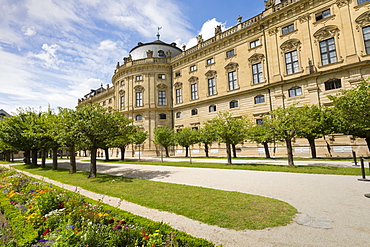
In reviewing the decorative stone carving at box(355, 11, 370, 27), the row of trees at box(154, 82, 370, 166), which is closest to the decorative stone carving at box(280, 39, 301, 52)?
the decorative stone carving at box(355, 11, 370, 27)

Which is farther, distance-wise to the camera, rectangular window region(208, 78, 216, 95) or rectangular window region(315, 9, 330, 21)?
rectangular window region(208, 78, 216, 95)

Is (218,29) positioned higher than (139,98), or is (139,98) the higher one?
(218,29)

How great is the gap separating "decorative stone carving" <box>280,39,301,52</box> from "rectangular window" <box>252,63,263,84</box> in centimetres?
438

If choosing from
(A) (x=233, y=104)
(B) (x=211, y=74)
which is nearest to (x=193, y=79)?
(B) (x=211, y=74)

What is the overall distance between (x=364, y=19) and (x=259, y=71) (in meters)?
14.1

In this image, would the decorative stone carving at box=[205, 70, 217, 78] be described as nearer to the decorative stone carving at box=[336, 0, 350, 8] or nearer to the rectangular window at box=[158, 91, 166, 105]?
the rectangular window at box=[158, 91, 166, 105]

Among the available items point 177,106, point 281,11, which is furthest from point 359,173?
point 177,106

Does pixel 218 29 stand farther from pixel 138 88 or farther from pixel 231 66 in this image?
pixel 138 88

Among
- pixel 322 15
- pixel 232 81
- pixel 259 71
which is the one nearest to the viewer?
pixel 322 15

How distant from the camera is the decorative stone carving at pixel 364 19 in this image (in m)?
23.9

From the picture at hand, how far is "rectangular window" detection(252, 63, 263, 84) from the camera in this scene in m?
33.2

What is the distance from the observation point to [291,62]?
97.8 feet

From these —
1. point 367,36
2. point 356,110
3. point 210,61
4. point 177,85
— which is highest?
point 210,61

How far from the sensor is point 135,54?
52656mm
